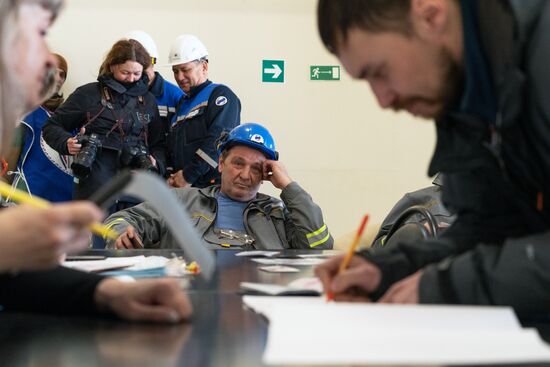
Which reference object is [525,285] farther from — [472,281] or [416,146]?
[416,146]

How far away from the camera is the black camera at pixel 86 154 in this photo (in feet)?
12.5

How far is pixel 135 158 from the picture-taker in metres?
3.88

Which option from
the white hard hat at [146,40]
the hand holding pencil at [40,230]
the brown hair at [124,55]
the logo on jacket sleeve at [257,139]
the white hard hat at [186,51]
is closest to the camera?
the hand holding pencil at [40,230]

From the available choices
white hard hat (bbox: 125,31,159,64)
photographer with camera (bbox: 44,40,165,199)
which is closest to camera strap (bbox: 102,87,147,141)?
photographer with camera (bbox: 44,40,165,199)

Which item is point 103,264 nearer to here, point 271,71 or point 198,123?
point 198,123

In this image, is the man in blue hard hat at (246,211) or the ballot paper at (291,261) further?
the man in blue hard hat at (246,211)

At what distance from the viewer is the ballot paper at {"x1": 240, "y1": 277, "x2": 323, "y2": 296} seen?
118 cm

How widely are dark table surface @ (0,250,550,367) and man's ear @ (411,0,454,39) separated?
45 cm

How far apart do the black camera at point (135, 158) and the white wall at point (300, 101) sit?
113cm

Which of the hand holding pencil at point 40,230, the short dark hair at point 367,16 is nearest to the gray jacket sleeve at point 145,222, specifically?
the short dark hair at point 367,16

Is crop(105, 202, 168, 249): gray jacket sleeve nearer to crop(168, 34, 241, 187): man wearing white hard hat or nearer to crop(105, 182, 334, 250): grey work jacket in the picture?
crop(105, 182, 334, 250): grey work jacket

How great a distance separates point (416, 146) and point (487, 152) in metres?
4.17

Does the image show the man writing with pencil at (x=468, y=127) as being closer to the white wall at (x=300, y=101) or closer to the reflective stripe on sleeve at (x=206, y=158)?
the reflective stripe on sleeve at (x=206, y=158)

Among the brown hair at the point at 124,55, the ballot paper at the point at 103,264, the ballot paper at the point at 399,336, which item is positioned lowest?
the ballot paper at the point at 103,264
